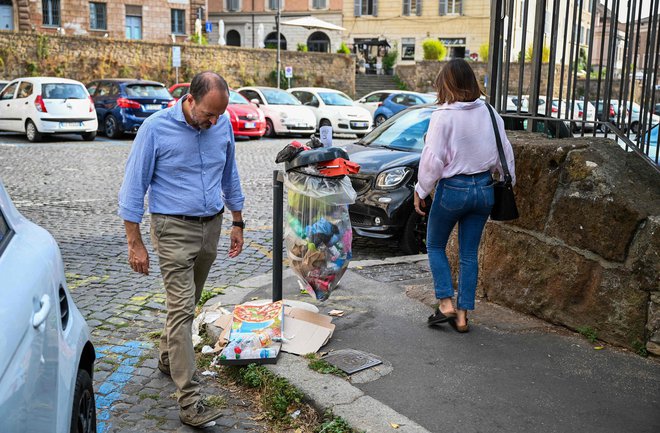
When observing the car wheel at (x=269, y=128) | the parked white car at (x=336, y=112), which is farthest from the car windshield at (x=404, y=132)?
the parked white car at (x=336, y=112)

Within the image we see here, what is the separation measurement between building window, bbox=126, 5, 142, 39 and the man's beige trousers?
153 ft

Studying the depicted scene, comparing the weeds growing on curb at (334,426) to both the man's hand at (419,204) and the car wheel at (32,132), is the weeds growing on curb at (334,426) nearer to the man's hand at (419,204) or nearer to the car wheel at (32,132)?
the man's hand at (419,204)

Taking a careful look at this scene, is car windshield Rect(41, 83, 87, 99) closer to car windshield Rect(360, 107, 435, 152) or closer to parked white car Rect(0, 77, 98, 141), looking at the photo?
parked white car Rect(0, 77, 98, 141)

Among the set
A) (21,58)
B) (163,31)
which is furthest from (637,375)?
(163,31)

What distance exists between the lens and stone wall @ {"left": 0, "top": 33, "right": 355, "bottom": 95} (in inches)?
1153

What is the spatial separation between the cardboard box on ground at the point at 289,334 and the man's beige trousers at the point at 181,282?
0.58 meters

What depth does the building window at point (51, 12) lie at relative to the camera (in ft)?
142

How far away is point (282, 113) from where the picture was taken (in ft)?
71.8

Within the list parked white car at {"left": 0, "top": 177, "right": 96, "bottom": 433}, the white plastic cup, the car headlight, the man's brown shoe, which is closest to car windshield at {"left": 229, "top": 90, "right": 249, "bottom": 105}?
the car headlight

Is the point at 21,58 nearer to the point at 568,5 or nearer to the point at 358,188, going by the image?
the point at 358,188

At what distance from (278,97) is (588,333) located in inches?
756

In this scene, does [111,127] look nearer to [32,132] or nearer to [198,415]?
[32,132]

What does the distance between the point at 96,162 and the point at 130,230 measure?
1165cm

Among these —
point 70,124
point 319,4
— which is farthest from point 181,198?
point 319,4
